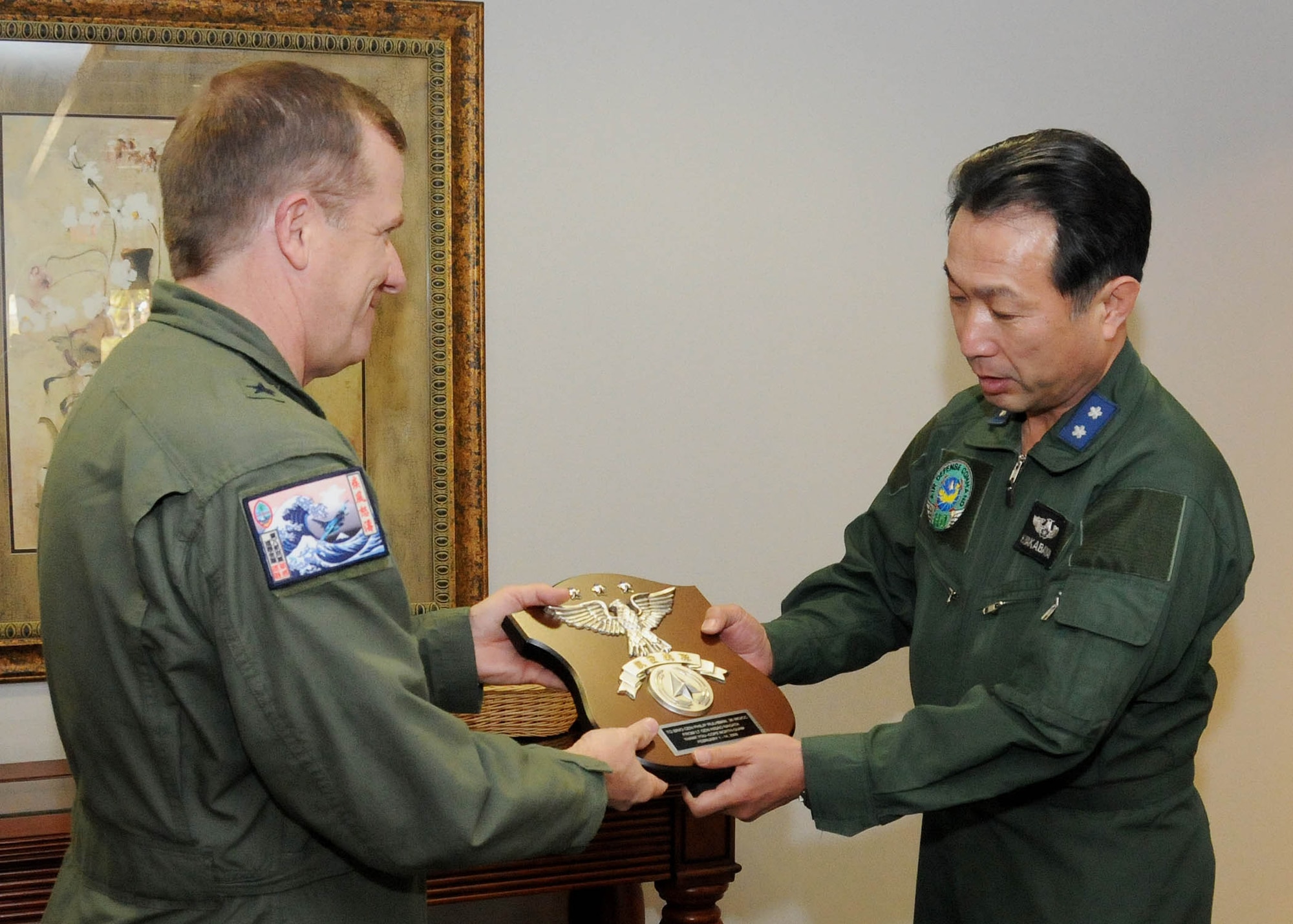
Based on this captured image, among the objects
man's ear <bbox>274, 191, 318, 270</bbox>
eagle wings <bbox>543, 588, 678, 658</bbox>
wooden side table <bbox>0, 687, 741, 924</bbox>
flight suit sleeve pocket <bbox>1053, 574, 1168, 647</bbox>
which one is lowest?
wooden side table <bbox>0, 687, 741, 924</bbox>

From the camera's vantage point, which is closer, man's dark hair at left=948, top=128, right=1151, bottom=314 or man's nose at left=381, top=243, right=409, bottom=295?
man's nose at left=381, top=243, right=409, bottom=295

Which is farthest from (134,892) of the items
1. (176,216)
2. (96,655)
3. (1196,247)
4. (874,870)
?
(1196,247)

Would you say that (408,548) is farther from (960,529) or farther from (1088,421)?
(1088,421)

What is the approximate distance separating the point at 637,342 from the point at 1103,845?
1452 mm

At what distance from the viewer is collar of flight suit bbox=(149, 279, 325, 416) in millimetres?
1278

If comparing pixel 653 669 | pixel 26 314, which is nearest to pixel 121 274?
pixel 26 314

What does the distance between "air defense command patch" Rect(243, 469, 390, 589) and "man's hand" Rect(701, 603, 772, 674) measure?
3.18ft

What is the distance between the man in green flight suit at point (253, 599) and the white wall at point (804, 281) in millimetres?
1238

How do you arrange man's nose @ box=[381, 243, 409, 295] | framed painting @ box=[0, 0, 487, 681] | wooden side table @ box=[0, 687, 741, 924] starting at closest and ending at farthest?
man's nose @ box=[381, 243, 409, 295], wooden side table @ box=[0, 687, 741, 924], framed painting @ box=[0, 0, 487, 681]

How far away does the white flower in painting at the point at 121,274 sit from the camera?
7.91 ft

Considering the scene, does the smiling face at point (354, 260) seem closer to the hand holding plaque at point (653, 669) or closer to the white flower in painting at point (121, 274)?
the hand holding plaque at point (653, 669)

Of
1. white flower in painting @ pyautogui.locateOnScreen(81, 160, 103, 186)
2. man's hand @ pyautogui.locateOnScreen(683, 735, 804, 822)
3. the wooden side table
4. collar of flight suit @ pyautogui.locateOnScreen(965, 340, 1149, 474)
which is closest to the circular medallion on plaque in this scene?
man's hand @ pyautogui.locateOnScreen(683, 735, 804, 822)

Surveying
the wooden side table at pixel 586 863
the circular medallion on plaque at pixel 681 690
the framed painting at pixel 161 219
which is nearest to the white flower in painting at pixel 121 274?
the framed painting at pixel 161 219

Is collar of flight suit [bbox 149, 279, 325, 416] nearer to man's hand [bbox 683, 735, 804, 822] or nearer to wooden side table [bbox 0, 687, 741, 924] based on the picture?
man's hand [bbox 683, 735, 804, 822]
